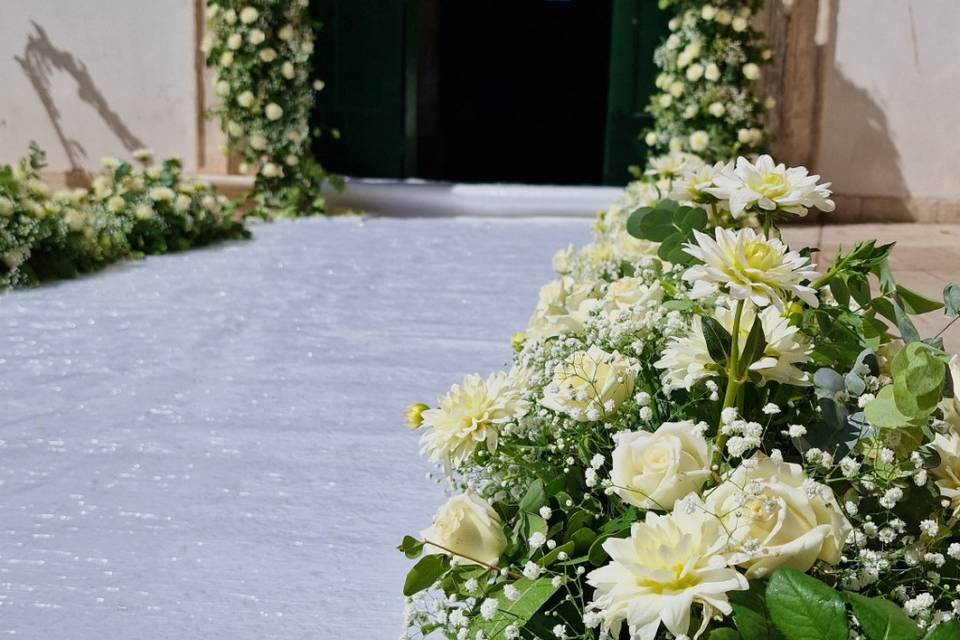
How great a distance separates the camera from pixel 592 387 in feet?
4.79

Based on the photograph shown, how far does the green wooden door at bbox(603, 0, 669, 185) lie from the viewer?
7059 millimetres

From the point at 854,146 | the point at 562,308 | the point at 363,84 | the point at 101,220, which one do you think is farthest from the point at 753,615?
the point at 363,84

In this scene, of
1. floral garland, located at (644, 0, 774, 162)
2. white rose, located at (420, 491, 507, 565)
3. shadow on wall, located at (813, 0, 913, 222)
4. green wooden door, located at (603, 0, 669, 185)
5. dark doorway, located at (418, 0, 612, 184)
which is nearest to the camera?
white rose, located at (420, 491, 507, 565)

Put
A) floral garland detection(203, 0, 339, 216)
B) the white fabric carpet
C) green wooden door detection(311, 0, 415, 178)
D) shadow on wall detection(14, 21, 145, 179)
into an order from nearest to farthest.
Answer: the white fabric carpet
floral garland detection(203, 0, 339, 216)
shadow on wall detection(14, 21, 145, 179)
green wooden door detection(311, 0, 415, 178)

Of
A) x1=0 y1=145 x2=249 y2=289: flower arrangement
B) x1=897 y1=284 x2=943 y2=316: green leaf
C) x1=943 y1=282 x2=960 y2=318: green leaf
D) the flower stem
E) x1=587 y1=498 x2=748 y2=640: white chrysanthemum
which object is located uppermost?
x1=943 y1=282 x2=960 y2=318: green leaf

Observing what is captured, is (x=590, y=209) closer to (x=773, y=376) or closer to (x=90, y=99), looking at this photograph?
(x=90, y=99)

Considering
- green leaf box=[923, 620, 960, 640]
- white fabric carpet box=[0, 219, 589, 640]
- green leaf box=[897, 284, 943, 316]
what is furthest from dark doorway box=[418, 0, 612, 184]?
green leaf box=[923, 620, 960, 640]

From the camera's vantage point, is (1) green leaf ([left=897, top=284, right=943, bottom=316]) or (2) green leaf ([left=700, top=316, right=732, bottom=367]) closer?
(2) green leaf ([left=700, top=316, right=732, bottom=367])

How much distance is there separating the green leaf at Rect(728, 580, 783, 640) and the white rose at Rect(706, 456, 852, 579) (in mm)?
27

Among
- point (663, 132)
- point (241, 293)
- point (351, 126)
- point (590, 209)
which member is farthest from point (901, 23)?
point (241, 293)

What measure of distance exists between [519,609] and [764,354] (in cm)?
44

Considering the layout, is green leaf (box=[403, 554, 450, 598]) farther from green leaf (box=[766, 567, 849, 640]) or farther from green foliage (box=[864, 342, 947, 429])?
green foliage (box=[864, 342, 947, 429])

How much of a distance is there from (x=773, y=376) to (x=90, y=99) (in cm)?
672

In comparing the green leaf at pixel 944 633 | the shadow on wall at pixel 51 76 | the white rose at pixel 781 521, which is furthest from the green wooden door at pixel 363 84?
the green leaf at pixel 944 633
